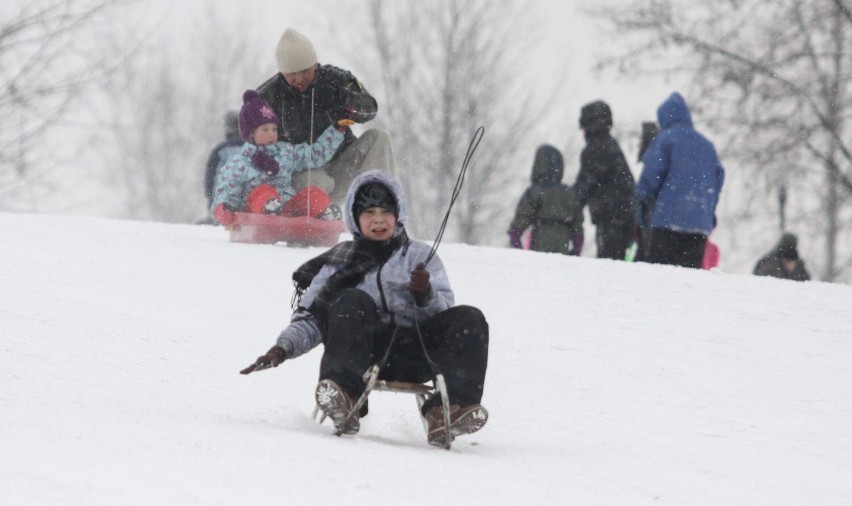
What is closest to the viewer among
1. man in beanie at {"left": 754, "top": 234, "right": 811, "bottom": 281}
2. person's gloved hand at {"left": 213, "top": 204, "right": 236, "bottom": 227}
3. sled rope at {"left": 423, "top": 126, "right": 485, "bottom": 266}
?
sled rope at {"left": 423, "top": 126, "right": 485, "bottom": 266}

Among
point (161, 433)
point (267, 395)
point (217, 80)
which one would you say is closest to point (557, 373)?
point (267, 395)

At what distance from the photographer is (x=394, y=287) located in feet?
15.1

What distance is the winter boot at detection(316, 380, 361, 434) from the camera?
4066mm

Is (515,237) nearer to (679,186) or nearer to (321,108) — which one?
(679,186)

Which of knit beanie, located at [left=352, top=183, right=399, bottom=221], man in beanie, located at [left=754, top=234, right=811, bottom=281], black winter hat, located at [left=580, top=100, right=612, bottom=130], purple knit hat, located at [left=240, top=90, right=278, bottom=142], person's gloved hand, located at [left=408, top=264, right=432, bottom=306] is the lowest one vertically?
man in beanie, located at [left=754, top=234, right=811, bottom=281]

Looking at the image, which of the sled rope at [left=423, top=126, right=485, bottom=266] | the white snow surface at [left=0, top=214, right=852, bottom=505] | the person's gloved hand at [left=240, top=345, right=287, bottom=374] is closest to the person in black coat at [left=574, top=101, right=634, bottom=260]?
the white snow surface at [left=0, top=214, right=852, bottom=505]

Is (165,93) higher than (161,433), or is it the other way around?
(165,93)

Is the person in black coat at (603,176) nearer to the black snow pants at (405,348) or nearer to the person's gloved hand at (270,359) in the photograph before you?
the black snow pants at (405,348)

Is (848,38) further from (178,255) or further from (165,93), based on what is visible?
(165,93)

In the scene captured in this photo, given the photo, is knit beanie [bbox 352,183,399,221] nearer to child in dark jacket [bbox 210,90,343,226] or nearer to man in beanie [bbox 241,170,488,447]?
man in beanie [bbox 241,170,488,447]

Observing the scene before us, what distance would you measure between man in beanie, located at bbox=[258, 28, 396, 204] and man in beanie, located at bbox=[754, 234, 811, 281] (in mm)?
3741

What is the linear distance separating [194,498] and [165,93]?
35332mm

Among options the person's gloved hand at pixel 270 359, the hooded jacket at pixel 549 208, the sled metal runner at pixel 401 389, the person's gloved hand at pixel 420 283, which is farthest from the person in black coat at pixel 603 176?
the person's gloved hand at pixel 270 359

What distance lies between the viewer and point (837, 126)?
15.4 meters
